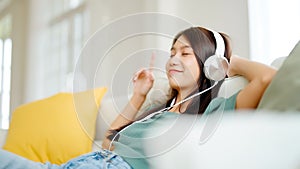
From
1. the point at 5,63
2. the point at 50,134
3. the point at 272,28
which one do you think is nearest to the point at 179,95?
the point at 50,134

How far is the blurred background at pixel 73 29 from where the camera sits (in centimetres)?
207

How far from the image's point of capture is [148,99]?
3.60 ft

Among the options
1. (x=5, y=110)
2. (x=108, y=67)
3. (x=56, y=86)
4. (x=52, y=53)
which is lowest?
(x=5, y=110)

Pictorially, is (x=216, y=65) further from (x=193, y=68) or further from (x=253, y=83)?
(x=253, y=83)

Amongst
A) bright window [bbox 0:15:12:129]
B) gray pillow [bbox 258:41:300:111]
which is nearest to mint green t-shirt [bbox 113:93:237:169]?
gray pillow [bbox 258:41:300:111]

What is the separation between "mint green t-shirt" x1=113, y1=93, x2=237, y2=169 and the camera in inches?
38.5

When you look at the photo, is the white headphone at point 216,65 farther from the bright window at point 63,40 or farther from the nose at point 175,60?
the bright window at point 63,40

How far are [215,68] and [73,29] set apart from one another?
270cm

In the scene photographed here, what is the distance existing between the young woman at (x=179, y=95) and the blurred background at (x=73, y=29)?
898mm

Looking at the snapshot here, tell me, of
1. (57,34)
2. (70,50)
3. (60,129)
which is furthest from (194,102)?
(57,34)

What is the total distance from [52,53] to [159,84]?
→ 2842 mm

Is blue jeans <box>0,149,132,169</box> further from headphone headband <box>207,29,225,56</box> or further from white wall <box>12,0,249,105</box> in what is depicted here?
headphone headband <box>207,29,225,56</box>

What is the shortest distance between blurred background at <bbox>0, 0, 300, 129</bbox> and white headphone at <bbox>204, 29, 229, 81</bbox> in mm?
1093

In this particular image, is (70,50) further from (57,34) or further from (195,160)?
(195,160)
